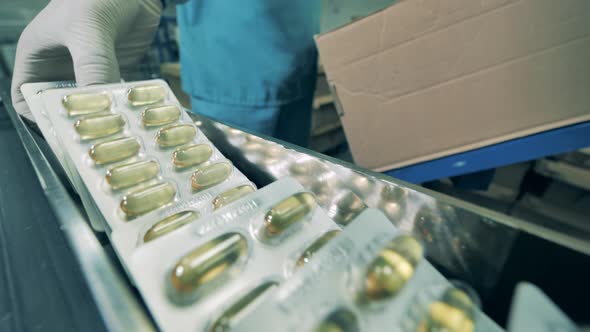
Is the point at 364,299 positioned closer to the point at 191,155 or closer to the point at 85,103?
the point at 191,155

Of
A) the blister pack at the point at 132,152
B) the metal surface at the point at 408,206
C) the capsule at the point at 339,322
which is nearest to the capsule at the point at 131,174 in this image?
the blister pack at the point at 132,152

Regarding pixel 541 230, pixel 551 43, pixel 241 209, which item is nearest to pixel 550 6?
pixel 551 43

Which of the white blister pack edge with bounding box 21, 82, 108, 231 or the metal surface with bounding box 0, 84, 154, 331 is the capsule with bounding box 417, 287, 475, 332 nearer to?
the metal surface with bounding box 0, 84, 154, 331

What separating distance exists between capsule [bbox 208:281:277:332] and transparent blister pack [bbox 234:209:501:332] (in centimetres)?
2

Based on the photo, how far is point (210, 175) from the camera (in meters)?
0.27

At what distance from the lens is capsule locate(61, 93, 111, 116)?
275 millimetres

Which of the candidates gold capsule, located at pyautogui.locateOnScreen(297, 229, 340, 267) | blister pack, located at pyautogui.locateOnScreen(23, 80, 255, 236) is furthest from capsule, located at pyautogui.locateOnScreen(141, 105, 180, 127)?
gold capsule, located at pyautogui.locateOnScreen(297, 229, 340, 267)

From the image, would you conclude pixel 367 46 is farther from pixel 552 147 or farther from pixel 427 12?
pixel 552 147

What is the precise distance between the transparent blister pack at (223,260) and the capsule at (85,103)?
21 cm

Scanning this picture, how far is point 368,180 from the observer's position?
0.83ft

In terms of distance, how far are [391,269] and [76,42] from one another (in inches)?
21.2

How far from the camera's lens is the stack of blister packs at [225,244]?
0.14 meters

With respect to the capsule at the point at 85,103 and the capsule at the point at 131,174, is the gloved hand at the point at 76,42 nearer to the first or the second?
the capsule at the point at 85,103

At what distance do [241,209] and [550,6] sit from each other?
18.7 inches
